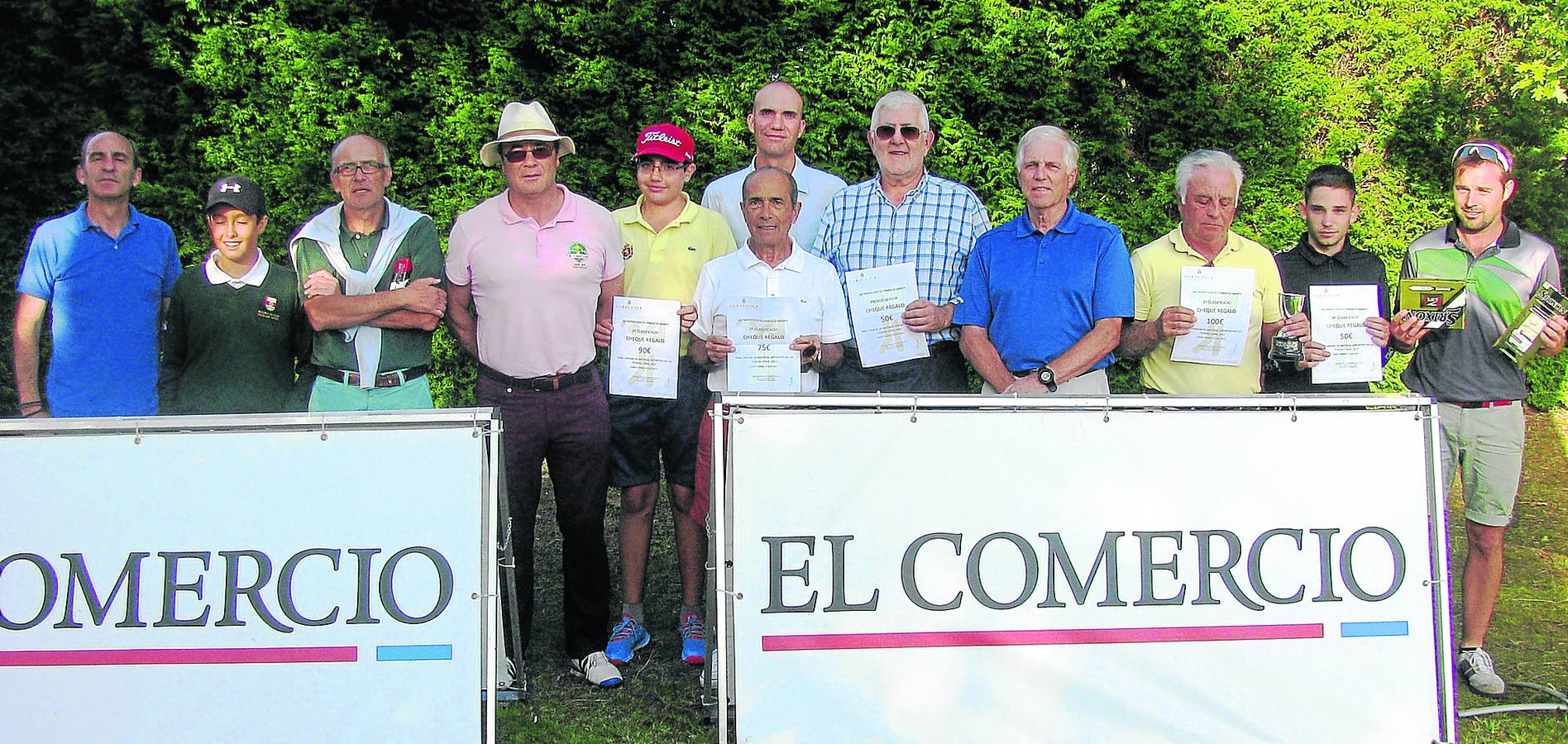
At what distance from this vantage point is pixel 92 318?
509cm

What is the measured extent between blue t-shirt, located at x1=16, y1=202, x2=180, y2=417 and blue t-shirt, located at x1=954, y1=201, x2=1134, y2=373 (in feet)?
10.5

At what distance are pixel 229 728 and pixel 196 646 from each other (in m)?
0.25

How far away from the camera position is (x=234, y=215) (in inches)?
194

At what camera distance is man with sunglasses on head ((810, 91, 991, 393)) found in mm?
5184

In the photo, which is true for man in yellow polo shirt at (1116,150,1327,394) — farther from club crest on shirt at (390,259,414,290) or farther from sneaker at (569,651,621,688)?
club crest on shirt at (390,259,414,290)

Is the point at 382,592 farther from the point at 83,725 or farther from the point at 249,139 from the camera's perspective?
the point at 249,139

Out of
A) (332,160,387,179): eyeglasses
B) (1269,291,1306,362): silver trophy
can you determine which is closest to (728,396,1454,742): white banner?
(1269,291,1306,362): silver trophy

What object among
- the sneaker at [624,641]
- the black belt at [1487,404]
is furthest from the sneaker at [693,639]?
the black belt at [1487,404]

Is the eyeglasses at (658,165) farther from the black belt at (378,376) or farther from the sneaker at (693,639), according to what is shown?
the sneaker at (693,639)

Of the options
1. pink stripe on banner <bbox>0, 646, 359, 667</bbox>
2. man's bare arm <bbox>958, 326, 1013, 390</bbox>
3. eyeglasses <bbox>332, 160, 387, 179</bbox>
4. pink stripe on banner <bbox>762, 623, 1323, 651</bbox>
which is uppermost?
eyeglasses <bbox>332, 160, 387, 179</bbox>

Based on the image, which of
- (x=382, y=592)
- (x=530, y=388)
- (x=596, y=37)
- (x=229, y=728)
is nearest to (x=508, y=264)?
(x=530, y=388)

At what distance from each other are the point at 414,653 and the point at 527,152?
1995 mm

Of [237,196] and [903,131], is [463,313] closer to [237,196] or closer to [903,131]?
[237,196]

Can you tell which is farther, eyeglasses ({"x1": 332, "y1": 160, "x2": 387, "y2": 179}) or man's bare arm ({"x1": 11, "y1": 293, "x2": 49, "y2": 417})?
man's bare arm ({"x1": 11, "y1": 293, "x2": 49, "y2": 417})
